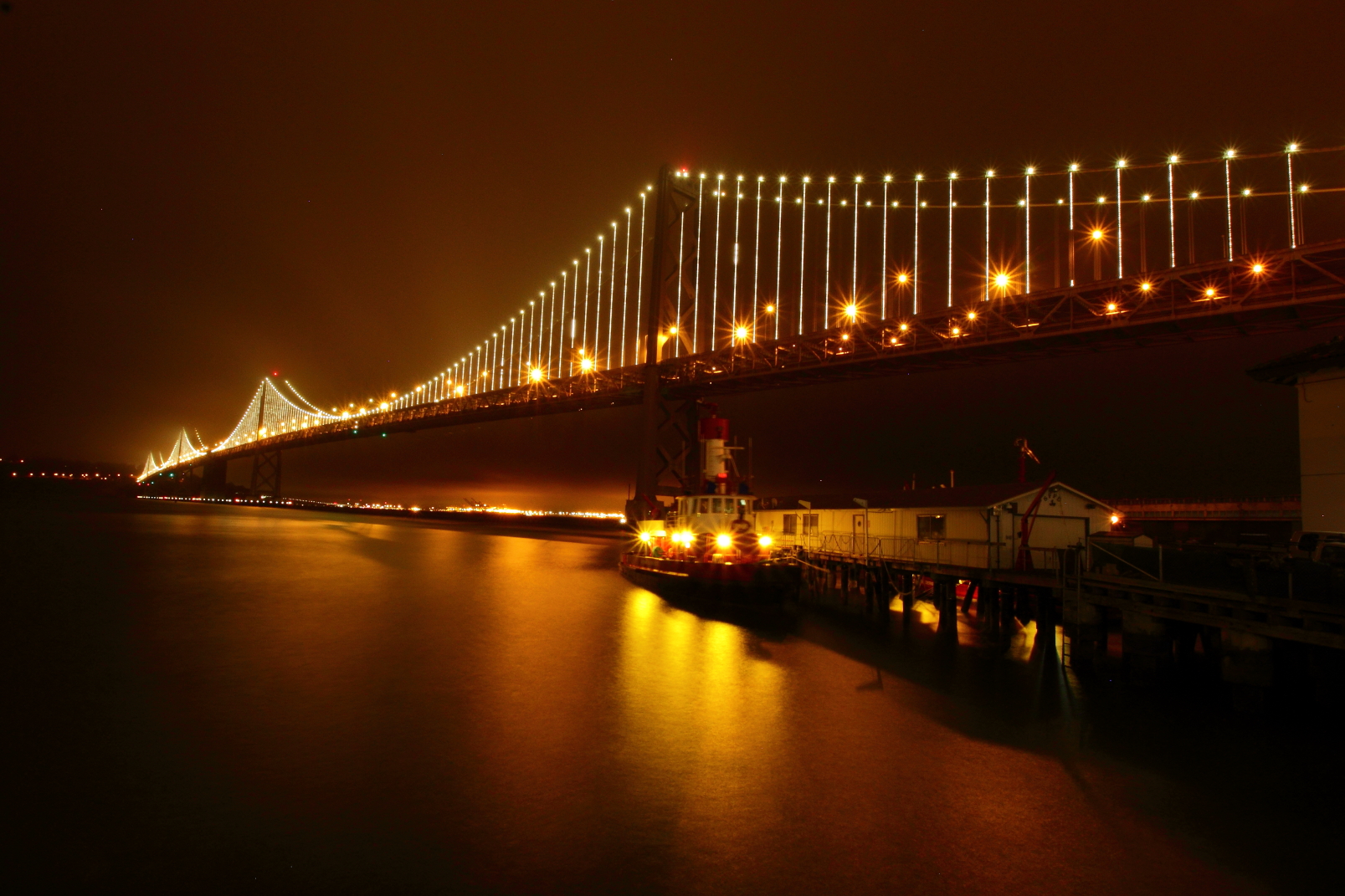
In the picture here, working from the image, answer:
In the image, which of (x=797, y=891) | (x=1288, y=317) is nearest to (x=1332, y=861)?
(x=797, y=891)

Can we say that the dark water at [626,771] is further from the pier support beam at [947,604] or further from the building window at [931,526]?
the building window at [931,526]

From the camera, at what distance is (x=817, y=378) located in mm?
38125

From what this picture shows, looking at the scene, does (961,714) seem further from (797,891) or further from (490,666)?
(490,666)

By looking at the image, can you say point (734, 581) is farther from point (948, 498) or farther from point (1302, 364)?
point (1302, 364)

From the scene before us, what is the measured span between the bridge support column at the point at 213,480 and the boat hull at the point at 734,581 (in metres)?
108

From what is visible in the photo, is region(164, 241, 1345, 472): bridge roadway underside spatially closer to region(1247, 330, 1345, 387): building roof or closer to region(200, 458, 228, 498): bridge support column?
region(1247, 330, 1345, 387): building roof

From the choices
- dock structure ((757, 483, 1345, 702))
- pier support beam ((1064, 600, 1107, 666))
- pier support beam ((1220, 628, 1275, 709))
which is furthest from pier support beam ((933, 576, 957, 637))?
pier support beam ((1220, 628, 1275, 709))

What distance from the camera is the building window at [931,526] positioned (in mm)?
19719

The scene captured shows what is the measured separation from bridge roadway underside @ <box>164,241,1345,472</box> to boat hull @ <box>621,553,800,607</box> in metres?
15.7

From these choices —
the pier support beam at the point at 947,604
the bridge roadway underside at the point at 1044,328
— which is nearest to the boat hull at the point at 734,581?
the pier support beam at the point at 947,604

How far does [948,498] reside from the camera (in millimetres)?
20203

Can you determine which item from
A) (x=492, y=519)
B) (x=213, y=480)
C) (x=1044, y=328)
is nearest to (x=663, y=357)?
(x=1044, y=328)

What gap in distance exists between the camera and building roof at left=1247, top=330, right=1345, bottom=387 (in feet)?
50.3

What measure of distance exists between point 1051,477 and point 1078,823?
12378 mm
